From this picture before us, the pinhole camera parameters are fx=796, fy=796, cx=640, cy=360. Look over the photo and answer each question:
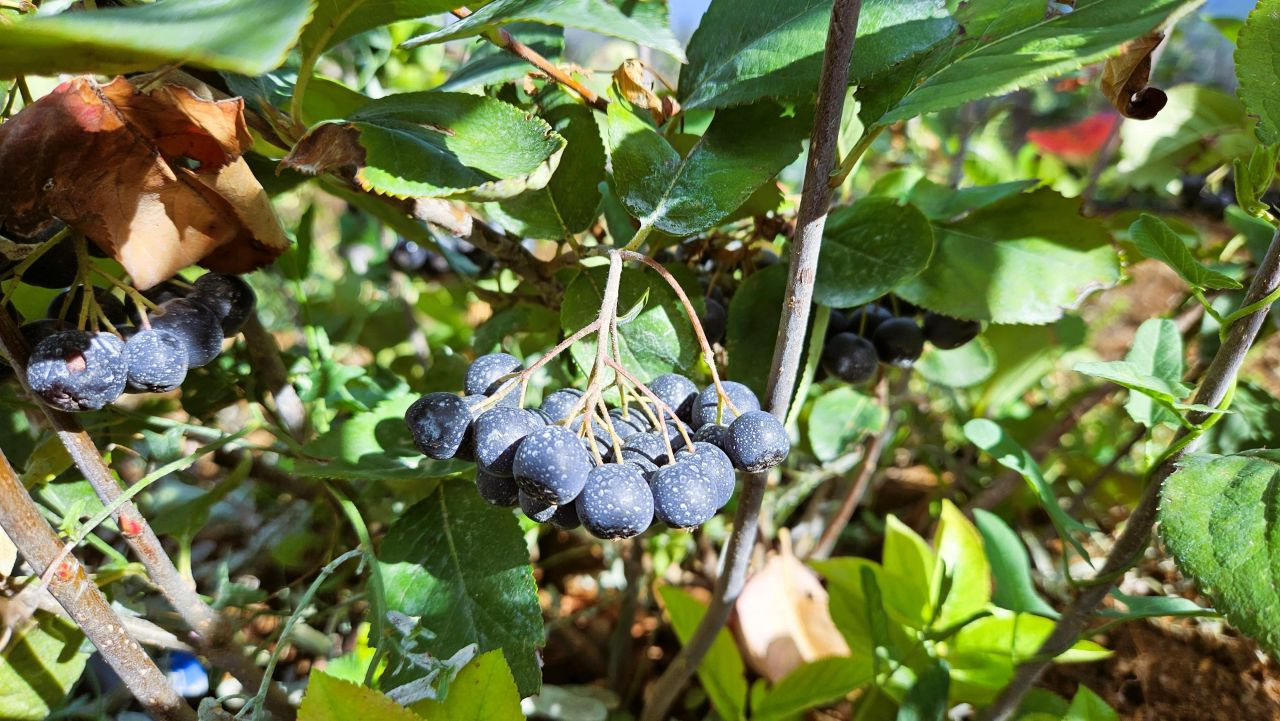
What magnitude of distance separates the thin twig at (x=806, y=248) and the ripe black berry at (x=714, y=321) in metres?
0.16

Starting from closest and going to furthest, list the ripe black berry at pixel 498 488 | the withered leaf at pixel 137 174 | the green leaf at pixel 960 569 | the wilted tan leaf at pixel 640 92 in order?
the withered leaf at pixel 137 174 < the ripe black berry at pixel 498 488 < the wilted tan leaf at pixel 640 92 < the green leaf at pixel 960 569

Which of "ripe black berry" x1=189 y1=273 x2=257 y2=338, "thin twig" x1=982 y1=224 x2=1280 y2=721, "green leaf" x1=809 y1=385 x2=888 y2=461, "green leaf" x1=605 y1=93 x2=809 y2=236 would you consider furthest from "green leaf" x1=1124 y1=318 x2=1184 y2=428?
"ripe black berry" x1=189 y1=273 x2=257 y2=338

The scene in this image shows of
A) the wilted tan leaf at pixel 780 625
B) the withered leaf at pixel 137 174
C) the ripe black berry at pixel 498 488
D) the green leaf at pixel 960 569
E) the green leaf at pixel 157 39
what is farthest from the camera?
the wilted tan leaf at pixel 780 625

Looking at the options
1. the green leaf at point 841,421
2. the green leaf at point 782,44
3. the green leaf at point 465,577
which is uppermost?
the green leaf at point 782,44

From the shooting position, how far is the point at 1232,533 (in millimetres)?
525

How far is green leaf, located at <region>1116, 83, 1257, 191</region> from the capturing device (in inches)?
49.1

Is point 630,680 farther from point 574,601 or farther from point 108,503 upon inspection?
point 108,503

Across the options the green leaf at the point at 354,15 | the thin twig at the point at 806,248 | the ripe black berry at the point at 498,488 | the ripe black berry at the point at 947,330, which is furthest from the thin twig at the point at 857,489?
the green leaf at the point at 354,15

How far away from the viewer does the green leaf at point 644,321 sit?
683 millimetres

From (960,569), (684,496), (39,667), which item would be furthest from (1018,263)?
(39,667)

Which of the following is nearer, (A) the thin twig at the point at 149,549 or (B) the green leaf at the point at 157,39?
(B) the green leaf at the point at 157,39

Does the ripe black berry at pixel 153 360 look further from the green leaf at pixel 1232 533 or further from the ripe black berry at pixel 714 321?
the green leaf at pixel 1232 533

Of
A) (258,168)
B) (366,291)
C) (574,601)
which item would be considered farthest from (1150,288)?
(258,168)

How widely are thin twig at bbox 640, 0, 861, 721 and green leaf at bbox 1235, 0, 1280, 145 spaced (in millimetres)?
308
